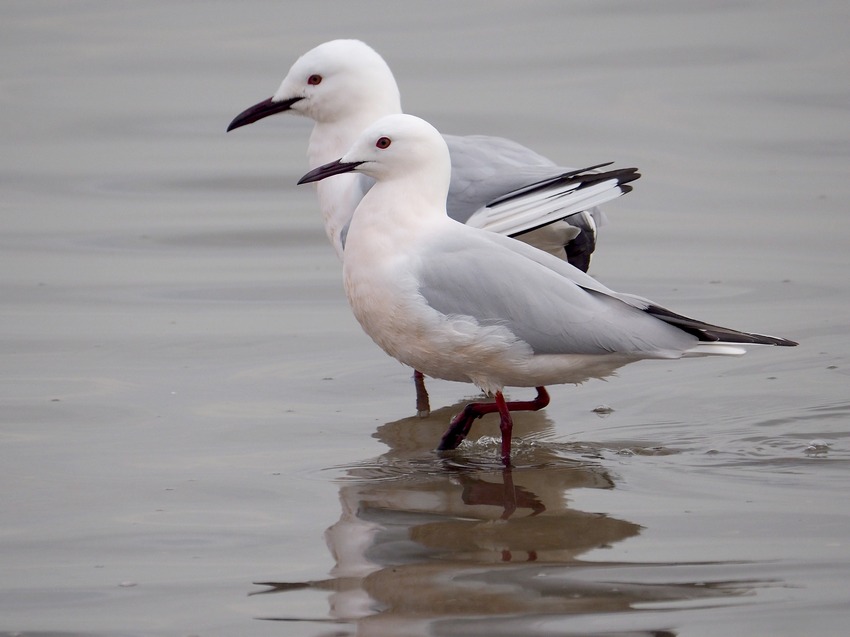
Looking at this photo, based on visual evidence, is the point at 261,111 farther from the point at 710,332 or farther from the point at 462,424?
the point at 710,332

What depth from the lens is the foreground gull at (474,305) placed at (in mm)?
5621

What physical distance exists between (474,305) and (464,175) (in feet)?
4.89

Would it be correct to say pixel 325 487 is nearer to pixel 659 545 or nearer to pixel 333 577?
pixel 333 577

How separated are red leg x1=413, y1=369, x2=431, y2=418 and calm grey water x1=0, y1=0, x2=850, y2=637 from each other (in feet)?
0.19

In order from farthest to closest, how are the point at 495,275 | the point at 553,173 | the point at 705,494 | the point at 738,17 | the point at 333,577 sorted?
the point at 738,17 < the point at 553,173 < the point at 495,275 < the point at 705,494 < the point at 333,577

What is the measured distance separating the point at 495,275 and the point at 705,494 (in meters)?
1.16

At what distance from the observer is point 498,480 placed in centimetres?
557

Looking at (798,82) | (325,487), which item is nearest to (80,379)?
(325,487)

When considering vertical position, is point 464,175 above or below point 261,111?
below

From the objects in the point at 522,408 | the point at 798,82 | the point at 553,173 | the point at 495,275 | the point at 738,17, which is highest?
the point at 738,17

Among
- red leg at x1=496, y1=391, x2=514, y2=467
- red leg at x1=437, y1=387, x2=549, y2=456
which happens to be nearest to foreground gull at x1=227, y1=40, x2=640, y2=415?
red leg at x1=437, y1=387, x2=549, y2=456

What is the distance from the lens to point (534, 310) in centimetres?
564

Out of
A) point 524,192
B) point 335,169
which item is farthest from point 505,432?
point 524,192

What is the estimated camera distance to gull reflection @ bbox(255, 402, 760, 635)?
14.2ft
